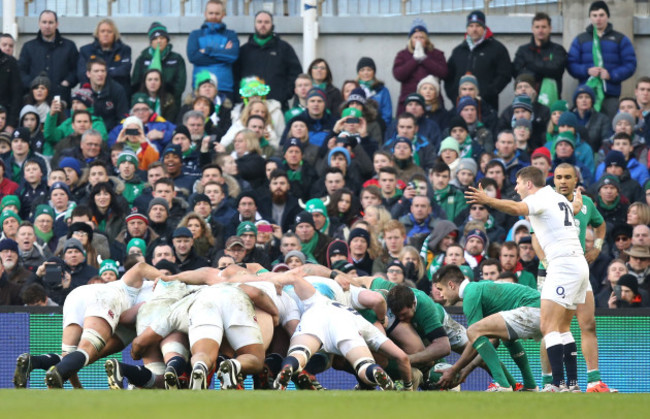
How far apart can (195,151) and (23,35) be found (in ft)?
15.9

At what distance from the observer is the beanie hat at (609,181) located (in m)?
18.3

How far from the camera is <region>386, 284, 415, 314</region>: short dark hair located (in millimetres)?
14570

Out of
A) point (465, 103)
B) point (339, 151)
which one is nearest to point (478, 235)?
point (339, 151)

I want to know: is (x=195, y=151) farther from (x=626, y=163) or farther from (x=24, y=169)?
(x=626, y=163)

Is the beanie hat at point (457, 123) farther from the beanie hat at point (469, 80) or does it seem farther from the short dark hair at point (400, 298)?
the short dark hair at point (400, 298)

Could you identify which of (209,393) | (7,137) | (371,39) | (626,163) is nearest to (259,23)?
(371,39)

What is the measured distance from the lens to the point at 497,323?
14367mm

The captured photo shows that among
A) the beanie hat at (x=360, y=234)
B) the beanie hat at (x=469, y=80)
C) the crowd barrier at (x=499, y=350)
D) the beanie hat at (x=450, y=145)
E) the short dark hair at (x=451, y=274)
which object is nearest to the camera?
the short dark hair at (x=451, y=274)

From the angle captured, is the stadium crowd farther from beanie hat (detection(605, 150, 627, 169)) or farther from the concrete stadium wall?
the concrete stadium wall

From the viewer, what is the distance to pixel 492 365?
14.3 metres

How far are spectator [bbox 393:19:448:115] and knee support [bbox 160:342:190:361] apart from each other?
311 inches

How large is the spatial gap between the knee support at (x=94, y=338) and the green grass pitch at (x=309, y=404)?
2.50 meters

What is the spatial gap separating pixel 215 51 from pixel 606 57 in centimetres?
569

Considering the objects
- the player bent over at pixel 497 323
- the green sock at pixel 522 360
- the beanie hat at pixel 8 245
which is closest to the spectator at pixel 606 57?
the player bent over at pixel 497 323
